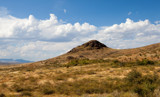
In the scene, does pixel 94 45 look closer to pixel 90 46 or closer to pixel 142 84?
pixel 90 46

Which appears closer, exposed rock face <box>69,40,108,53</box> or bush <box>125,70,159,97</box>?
bush <box>125,70,159,97</box>

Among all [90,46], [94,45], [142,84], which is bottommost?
[142,84]

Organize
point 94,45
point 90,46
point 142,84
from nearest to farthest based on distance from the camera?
point 142,84 → point 90,46 → point 94,45

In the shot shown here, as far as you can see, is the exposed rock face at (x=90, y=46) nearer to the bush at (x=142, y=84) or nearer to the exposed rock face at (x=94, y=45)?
the exposed rock face at (x=94, y=45)

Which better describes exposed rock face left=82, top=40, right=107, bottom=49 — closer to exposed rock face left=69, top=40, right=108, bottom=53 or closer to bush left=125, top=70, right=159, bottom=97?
exposed rock face left=69, top=40, right=108, bottom=53

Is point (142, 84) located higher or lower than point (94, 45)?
lower

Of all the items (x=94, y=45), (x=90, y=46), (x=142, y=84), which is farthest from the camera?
(x=94, y=45)

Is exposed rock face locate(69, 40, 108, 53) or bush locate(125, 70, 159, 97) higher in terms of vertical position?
exposed rock face locate(69, 40, 108, 53)

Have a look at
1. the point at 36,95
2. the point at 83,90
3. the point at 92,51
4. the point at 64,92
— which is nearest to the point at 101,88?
the point at 83,90

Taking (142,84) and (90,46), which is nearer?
(142,84)

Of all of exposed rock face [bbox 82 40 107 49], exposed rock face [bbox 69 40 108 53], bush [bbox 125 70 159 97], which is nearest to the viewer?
bush [bbox 125 70 159 97]

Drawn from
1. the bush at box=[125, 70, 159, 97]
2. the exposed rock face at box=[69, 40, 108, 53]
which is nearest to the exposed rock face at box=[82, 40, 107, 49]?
the exposed rock face at box=[69, 40, 108, 53]

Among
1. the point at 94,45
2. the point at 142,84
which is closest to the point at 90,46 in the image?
the point at 94,45

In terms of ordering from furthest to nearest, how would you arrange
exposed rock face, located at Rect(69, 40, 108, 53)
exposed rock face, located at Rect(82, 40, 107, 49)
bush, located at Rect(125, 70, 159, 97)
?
exposed rock face, located at Rect(82, 40, 107, 49), exposed rock face, located at Rect(69, 40, 108, 53), bush, located at Rect(125, 70, 159, 97)
